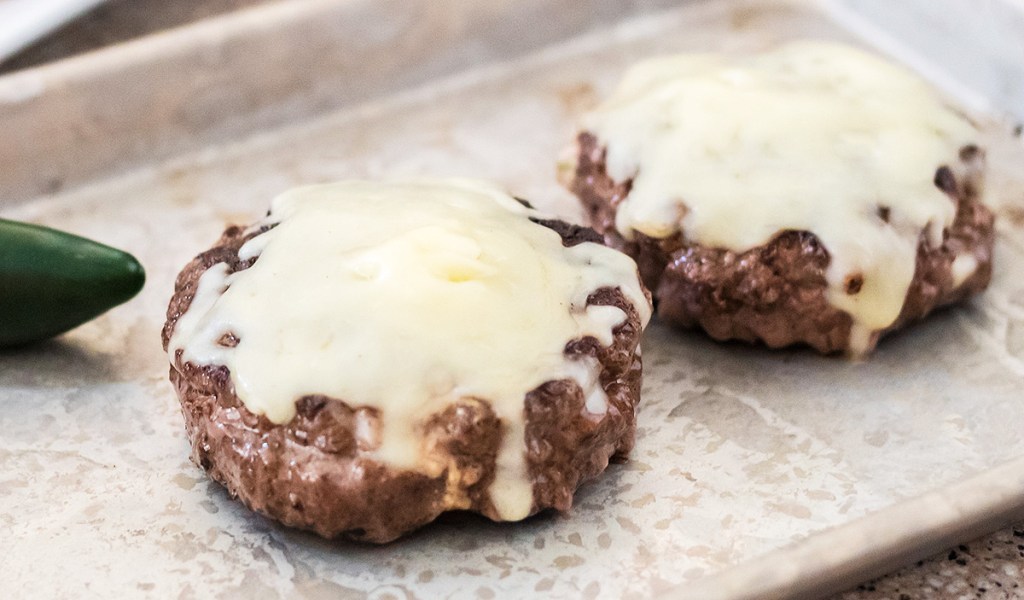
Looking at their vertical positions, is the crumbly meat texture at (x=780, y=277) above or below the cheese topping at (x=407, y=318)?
below

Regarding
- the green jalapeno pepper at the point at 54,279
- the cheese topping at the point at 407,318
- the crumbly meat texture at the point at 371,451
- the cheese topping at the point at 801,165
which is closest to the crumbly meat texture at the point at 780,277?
the cheese topping at the point at 801,165

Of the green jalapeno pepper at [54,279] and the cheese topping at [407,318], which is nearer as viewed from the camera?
the cheese topping at [407,318]

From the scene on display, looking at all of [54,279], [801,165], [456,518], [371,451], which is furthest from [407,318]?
[801,165]

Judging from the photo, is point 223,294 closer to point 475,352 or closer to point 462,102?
point 475,352

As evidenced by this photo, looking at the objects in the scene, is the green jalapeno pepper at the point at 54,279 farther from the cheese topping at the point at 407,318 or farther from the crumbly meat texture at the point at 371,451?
the crumbly meat texture at the point at 371,451

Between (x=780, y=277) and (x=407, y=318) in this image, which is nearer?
Result: (x=407, y=318)

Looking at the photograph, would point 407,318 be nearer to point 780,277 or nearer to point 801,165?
point 780,277

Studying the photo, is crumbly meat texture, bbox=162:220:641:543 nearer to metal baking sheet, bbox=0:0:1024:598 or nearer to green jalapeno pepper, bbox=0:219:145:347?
metal baking sheet, bbox=0:0:1024:598
